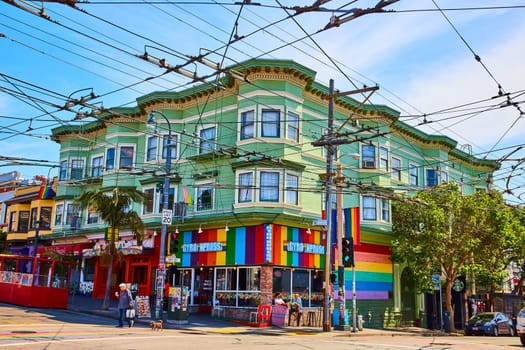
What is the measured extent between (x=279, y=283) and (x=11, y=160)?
15.0 m

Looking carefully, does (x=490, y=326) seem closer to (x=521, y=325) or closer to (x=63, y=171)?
(x=521, y=325)

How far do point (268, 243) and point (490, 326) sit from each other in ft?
45.4

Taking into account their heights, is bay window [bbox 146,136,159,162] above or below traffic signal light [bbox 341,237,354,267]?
above

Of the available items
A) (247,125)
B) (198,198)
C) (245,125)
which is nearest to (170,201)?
(198,198)

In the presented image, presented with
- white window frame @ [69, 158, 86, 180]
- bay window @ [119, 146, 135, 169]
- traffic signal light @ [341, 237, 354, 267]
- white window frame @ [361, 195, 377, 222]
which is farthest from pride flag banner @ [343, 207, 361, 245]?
white window frame @ [69, 158, 86, 180]

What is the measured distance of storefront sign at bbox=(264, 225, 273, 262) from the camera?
89.0 ft

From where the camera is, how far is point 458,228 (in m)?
31.6

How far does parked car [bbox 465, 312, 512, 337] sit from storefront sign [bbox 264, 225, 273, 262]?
510 inches

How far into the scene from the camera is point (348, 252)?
24875 mm

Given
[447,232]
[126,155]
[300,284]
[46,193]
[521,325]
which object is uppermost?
[126,155]

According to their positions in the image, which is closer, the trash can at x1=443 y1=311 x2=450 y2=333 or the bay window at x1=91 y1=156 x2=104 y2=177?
the trash can at x1=443 y1=311 x2=450 y2=333

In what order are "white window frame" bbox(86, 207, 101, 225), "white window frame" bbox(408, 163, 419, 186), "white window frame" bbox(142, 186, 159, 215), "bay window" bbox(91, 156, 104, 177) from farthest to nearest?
1. "white window frame" bbox(408, 163, 419, 186)
2. "bay window" bbox(91, 156, 104, 177)
3. "white window frame" bbox(86, 207, 101, 225)
4. "white window frame" bbox(142, 186, 159, 215)

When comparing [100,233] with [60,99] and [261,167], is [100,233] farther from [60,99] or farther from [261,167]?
[60,99]

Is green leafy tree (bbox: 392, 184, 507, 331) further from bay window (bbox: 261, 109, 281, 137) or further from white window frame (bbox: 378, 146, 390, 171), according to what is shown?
bay window (bbox: 261, 109, 281, 137)
